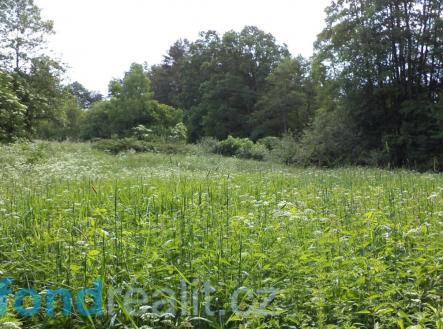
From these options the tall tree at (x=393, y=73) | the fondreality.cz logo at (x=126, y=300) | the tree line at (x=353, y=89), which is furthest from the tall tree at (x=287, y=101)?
the fondreality.cz logo at (x=126, y=300)

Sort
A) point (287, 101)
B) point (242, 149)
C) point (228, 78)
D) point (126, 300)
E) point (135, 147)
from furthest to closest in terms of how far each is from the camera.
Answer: point (228, 78)
point (287, 101)
point (242, 149)
point (135, 147)
point (126, 300)

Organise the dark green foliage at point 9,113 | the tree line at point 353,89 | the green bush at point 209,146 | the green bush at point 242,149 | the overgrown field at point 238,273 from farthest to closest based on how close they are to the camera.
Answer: the green bush at point 209,146, the green bush at point 242,149, the tree line at point 353,89, the dark green foliage at point 9,113, the overgrown field at point 238,273

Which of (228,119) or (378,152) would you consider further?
(228,119)

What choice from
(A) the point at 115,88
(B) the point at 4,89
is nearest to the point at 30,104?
(B) the point at 4,89

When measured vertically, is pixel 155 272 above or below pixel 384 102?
below

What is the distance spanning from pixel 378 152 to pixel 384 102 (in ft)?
13.7

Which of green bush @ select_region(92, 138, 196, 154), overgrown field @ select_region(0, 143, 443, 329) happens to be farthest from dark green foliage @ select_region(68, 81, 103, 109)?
overgrown field @ select_region(0, 143, 443, 329)

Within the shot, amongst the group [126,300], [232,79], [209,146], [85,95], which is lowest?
[126,300]

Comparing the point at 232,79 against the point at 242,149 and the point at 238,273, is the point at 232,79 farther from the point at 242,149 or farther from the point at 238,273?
the point at 238,273

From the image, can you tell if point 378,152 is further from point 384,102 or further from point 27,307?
point 27,307

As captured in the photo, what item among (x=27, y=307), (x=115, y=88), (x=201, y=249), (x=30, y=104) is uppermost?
(x=115, y=88)

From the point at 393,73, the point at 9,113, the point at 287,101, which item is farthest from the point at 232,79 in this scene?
the point at 9,113

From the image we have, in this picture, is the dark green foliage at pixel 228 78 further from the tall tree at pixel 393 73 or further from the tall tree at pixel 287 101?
the tall tree at pixel 393 73

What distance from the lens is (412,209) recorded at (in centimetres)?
507
